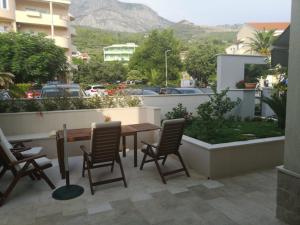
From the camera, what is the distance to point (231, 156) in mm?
4863

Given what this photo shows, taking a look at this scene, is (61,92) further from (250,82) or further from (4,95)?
(250,82)

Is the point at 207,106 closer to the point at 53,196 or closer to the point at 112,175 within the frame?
the point at 112,175

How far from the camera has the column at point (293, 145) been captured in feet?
9.49

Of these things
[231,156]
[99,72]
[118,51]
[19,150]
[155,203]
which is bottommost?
[155,203]

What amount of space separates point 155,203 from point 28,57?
69.8ft

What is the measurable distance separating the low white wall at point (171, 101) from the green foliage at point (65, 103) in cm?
145

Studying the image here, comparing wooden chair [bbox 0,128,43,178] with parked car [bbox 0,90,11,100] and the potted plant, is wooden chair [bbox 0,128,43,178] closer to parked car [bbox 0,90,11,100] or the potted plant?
parked car [bbox 0,90,11,100]

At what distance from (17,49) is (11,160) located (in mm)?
20264

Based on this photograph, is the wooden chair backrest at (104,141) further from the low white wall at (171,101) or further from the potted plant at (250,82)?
the potted plant at (250,82)

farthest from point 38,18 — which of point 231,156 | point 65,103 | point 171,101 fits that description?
point 231,156

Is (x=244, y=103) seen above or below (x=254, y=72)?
below

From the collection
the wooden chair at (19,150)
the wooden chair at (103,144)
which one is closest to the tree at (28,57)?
the wooden chair at (19,150)

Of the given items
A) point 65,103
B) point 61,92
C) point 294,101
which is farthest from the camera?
point 61,92

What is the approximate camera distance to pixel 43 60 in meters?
21.8
